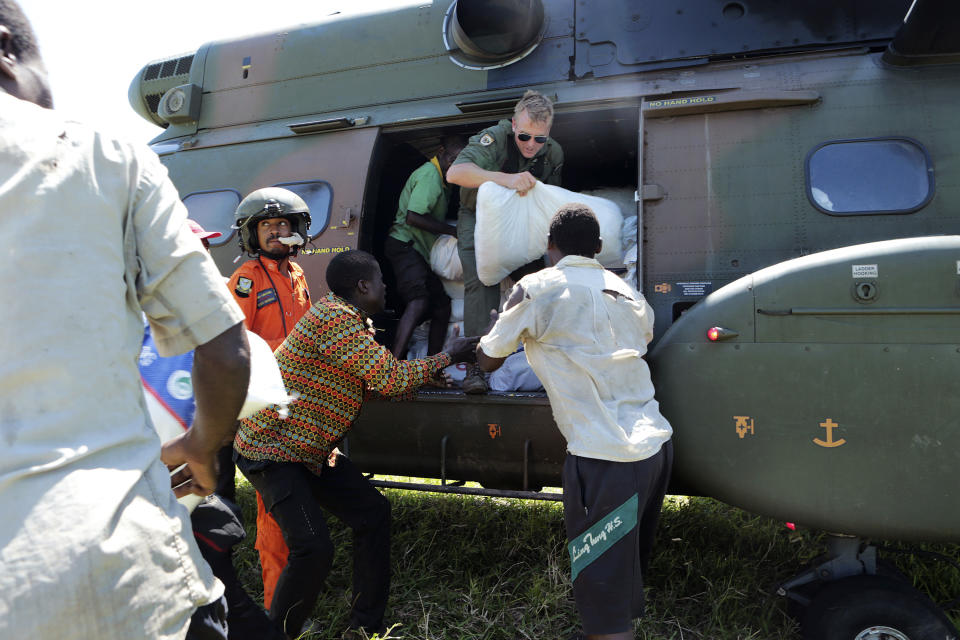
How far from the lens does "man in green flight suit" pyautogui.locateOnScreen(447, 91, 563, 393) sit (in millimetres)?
3863

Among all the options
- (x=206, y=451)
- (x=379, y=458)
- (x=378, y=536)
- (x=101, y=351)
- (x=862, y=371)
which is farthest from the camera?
(x=379, y=458)

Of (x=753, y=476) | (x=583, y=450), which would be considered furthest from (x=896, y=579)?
(x=583, y=450)

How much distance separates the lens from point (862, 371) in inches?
108

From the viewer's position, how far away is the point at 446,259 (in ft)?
14.6

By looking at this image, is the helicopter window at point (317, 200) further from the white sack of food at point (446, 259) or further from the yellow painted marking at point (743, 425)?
the yellow painted marking at point (743, 425)

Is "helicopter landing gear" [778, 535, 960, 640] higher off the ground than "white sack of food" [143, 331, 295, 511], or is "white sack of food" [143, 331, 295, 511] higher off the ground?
"white sack of food" [143, 331, 295, 511]

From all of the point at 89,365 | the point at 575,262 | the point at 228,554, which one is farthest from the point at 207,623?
the point at 575,262

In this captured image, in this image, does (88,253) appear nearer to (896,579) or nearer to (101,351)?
(101,351)

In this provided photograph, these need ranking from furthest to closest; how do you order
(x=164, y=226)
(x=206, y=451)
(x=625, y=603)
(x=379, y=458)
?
(x=379, y=458) → (x=625, y=603) → (x=206, y=451) → (x=164, y=226)

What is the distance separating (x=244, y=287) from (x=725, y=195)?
252cm

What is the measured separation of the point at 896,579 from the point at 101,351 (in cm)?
311

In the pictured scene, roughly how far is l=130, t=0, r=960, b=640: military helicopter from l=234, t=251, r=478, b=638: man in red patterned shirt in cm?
65

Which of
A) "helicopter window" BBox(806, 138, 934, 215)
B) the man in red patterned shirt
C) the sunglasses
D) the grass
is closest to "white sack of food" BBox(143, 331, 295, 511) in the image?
the man in red patterned shirt

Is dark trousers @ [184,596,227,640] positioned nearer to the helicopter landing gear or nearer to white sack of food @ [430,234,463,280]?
the helicopter landing gear
